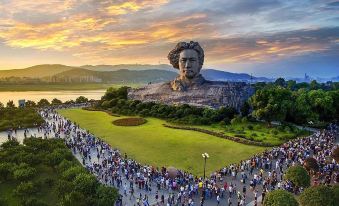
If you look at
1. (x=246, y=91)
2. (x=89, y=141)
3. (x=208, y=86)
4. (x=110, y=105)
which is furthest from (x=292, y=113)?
(x=110, y=105)

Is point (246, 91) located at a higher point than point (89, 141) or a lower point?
higher

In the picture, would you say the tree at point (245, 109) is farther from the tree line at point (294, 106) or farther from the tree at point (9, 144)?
the tree at point (9, 144)

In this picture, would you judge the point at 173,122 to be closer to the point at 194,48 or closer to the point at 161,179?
the point at 194,48

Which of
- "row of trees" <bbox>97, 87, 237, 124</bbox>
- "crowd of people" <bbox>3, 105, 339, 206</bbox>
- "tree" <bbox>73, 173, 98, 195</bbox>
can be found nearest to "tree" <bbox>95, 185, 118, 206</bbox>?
"tree" <bbox>73, 173, 98, 195</bbox>

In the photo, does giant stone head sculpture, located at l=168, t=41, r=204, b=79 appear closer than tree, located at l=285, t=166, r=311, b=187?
No

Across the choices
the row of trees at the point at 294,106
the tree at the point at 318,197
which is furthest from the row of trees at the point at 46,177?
the row of trees at the point at 294,106

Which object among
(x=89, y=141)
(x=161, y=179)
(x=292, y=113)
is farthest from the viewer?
(x=292, y=113)

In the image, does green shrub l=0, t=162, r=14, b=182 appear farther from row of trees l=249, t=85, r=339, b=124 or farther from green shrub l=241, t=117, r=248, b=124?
green shrub l=241, t=117, r=248, b=124
